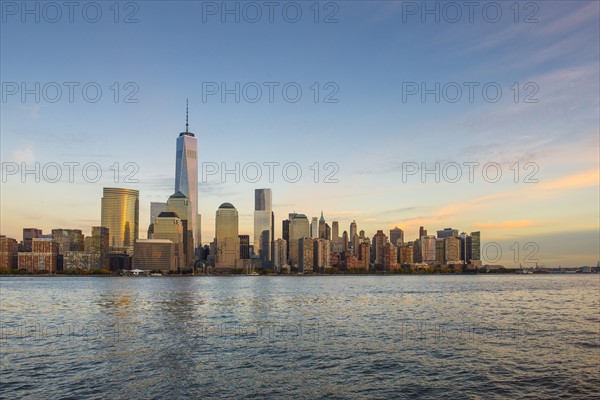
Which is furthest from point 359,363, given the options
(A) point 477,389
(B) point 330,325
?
(B) point 330,325

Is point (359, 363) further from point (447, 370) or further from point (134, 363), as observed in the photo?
point (134, 363)

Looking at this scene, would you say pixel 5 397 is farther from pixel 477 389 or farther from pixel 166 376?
pixel 477 389

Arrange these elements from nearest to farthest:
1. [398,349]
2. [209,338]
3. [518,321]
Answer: [398,349]
[209,338]
[518,321]

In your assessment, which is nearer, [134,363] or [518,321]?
[134,363]

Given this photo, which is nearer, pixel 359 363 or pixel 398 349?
pixel 359 363

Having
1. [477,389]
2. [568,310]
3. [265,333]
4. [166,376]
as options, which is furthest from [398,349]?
[568,310]

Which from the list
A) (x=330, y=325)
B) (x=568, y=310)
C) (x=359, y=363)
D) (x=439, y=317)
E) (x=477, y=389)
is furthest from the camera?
(x=568, y=310)

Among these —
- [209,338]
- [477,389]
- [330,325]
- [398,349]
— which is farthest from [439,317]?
[477,389]

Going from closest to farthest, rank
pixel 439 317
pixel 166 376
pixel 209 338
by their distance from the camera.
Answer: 1. pixel 166 376
2. pixel 209 338
3. pixel 439 317

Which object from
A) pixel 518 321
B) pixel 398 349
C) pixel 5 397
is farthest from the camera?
pixel 518 321
